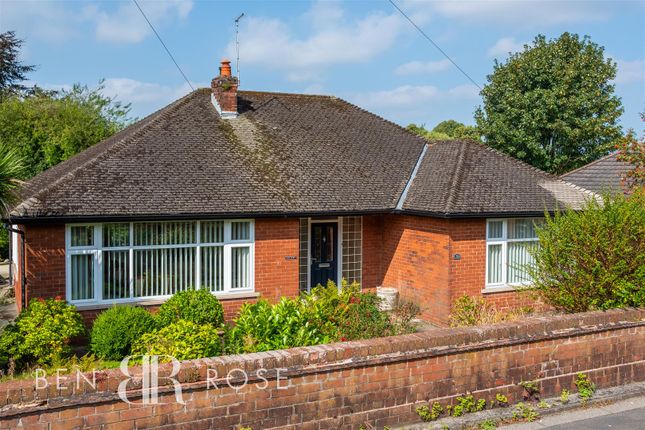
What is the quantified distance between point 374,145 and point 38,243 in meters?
9.79

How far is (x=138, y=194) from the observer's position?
13.1 metres

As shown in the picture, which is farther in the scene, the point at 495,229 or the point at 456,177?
the point at 456,177

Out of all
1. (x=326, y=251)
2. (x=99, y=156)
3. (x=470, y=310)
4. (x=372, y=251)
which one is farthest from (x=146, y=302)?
(x=470, y=310)

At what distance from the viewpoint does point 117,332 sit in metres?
10.6

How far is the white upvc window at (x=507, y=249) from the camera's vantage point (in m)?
15.1

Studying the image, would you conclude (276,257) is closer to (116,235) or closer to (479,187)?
(116,235)

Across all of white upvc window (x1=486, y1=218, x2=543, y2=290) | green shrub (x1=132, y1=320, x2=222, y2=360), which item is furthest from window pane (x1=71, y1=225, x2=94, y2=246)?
white upvc window (x1=486, y1=218, x2=543, y2=290)

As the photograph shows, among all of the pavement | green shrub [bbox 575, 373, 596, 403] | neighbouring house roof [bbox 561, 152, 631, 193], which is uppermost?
neighbouring house roof [bbox 561, 152, 631, 193]

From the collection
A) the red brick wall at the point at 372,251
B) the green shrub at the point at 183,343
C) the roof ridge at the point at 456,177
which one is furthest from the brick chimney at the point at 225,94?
the green shrub at the point at 183,343

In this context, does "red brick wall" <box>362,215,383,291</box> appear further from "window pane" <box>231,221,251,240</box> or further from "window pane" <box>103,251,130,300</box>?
"window pane" <box>103,251,130,300</box>

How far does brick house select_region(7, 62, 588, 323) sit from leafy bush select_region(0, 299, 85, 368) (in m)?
1.25

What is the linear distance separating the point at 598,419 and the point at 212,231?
8580 mm

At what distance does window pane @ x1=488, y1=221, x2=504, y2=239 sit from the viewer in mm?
15000

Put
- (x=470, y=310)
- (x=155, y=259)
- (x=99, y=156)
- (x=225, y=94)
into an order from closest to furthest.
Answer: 1. (x=155, y=259)
2. (x=470, y=310)
3. (x=99, y=156)
4. (x=225, y=94)
